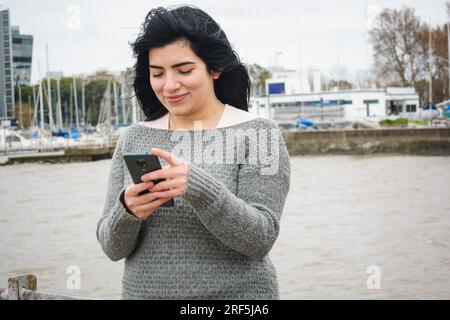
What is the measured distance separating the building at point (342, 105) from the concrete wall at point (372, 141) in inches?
475

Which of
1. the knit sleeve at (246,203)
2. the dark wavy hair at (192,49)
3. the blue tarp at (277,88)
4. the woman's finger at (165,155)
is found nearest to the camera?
the woman's finger at (165,155)

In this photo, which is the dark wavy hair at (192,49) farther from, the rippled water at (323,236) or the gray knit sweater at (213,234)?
the rippled water at (323,236)

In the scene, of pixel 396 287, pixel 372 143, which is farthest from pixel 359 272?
pixel 372 143

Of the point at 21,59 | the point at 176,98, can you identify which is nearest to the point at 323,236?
the point at 176,98

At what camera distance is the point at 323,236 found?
48.6 ft

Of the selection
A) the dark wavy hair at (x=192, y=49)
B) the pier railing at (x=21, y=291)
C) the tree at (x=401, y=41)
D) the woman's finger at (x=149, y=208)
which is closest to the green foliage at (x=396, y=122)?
the tree at (x=401, y=41)

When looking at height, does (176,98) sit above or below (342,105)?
below

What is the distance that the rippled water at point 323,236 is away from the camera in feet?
35.3

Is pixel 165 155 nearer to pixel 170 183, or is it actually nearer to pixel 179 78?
pixel 170 183

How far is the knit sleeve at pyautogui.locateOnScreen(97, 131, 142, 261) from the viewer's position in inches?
80.2

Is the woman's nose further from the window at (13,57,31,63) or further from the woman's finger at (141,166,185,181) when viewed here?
the window at (13,57,31,63)

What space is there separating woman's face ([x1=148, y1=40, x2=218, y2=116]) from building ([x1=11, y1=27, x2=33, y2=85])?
38383mm

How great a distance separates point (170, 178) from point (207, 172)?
8.7 inches
